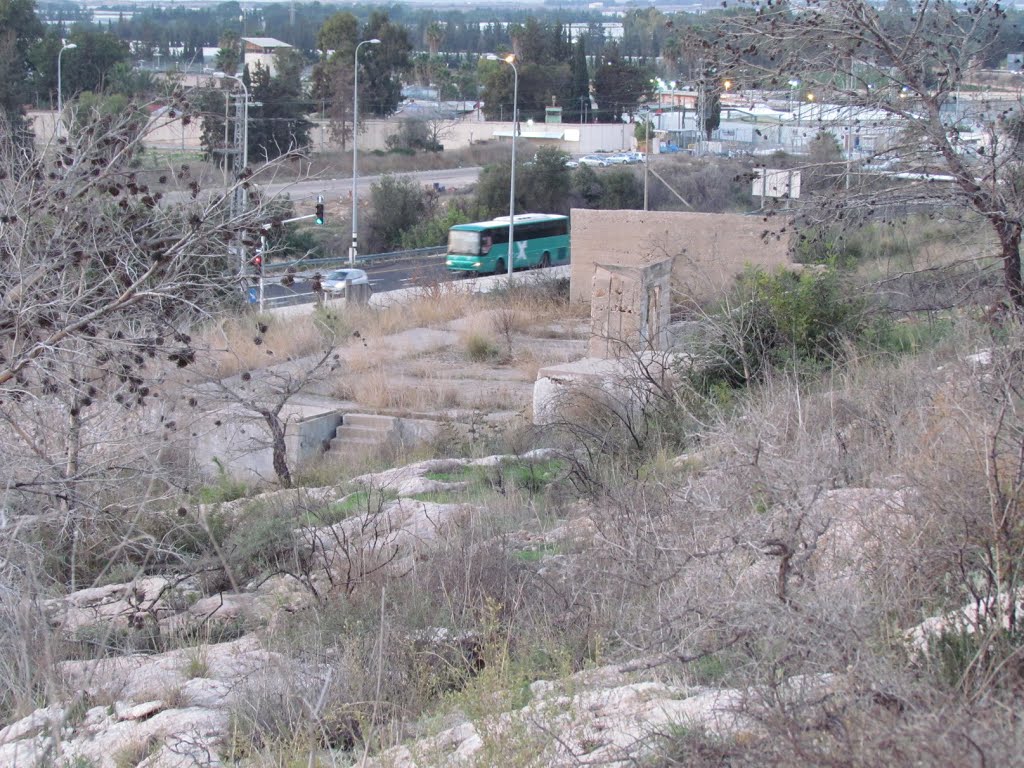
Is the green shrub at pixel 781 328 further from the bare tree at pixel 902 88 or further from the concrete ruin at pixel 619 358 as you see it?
the bare tree at pixel 902 88

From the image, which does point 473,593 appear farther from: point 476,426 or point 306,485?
point 476,426

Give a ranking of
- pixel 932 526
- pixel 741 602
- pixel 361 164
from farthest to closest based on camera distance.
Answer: pixel 361 164 → pixel 932 526 → pixel 741 602

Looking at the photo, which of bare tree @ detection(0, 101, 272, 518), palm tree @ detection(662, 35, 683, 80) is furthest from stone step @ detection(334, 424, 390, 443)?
bare tree @ detection(0, 101, 272, 518)

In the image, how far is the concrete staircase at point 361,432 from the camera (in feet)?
48.6

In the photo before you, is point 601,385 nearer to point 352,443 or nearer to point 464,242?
point 352,443

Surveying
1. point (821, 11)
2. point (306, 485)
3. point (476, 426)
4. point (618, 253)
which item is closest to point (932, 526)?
point (821, 11)

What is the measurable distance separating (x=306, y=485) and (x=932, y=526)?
8.09 meters

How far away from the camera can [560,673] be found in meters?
4.23

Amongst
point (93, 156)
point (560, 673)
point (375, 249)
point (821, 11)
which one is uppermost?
point (821, 11)

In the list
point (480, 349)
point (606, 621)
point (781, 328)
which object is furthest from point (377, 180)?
point (606, 621)

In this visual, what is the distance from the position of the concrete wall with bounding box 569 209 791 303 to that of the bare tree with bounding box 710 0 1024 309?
12.3 meters

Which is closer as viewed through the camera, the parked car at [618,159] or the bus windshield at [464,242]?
the bus windshield at [464,242]

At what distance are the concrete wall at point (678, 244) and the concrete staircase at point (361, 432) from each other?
772 cm

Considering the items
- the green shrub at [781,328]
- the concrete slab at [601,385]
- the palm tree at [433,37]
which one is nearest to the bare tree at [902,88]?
the green shrub at [781,328]
